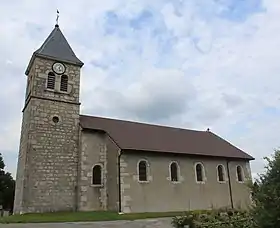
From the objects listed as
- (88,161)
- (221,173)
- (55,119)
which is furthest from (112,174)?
(221,173)

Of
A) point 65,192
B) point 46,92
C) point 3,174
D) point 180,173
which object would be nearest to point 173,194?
point 180,173

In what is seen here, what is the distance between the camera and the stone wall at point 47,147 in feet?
70.0

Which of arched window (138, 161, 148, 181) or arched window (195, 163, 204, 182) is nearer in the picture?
arched window (138, 161, 148, 181)

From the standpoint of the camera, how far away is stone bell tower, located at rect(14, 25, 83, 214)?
70.3ft

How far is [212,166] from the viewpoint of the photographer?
88.6 feet

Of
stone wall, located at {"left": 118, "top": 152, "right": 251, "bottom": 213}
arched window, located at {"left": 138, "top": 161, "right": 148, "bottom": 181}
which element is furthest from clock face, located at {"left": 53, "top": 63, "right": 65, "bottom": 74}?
arched window, located at {"left": 138, "top": 161, "right": 148, "bottom": 181}

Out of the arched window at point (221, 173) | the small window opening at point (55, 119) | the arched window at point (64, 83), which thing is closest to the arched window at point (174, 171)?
the arched window at point (221, 173)

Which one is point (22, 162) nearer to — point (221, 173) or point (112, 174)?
point (112, 174)

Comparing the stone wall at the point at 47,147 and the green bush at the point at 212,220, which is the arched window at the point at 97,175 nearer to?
the stone wall at the point at 47,147

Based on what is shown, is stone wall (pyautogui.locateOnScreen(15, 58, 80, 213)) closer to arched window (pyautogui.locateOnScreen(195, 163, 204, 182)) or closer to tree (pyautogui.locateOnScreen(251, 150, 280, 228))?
arched window (pyautogui.locateOnScreen(195, 163, 204, 182))

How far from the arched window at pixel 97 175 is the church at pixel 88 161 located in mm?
73

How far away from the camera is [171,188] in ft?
79.6

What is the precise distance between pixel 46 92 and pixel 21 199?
25.4 ft

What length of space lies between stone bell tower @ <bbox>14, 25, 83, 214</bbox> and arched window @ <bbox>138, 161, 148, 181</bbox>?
15.1 feet
